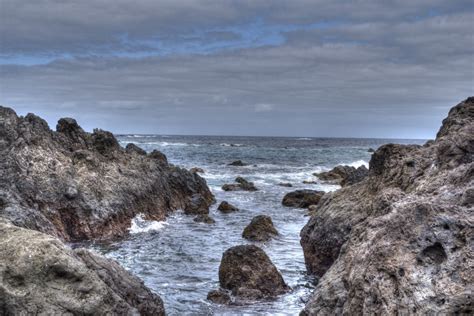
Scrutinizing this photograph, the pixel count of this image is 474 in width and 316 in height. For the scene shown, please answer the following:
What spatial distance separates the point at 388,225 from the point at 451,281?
1.49 m

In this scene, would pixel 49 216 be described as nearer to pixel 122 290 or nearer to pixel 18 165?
pixel 18 165

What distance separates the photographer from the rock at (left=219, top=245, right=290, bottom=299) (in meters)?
12.3

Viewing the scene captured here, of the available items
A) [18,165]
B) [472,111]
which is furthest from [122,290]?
[18,165]

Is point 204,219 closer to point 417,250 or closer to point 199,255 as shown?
point 199,255

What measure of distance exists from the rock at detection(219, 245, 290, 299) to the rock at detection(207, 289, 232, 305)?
35 cm

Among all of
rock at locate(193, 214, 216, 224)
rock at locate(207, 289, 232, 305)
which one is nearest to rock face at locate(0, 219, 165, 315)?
rock at locate(207, 289, 232, 305)

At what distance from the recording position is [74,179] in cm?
1930

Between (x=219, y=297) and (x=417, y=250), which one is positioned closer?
(x=417, y=250)

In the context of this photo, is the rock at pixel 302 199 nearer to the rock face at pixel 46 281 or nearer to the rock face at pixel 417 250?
the rock face at pixel 417 250

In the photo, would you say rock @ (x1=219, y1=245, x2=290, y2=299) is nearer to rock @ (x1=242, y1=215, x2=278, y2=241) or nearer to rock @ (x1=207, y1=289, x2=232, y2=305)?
rock @ (x1=207, y1=289, x2=232, y2=305)

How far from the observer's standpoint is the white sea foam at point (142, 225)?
807 inches

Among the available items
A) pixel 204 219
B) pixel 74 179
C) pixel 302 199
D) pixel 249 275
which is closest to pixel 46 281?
pixel 249 275

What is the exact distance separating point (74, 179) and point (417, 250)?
15822mm

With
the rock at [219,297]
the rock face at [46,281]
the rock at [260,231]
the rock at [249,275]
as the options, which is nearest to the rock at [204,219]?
the rock at [260,231]
